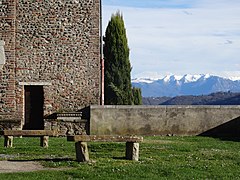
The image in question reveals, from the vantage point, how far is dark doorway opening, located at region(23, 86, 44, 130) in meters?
24.5

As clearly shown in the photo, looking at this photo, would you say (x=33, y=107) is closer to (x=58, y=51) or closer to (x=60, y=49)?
(x=58, y=51)

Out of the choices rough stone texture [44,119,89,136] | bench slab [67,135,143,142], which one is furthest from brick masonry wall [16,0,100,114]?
bench slab [67,135,143,142]

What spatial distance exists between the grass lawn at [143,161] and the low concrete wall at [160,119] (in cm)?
358

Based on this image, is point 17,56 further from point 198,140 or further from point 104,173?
point 104,173

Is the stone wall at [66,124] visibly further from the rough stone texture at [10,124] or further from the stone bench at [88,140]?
the stone bench at [88,140]

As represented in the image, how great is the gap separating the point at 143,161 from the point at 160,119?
9076 mm

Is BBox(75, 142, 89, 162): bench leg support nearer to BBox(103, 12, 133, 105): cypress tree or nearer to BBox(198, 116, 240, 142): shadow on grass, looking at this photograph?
BBox(198, 116, 240, 142): shadow on grass

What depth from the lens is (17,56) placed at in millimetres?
24125

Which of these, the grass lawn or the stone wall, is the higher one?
the stone wall

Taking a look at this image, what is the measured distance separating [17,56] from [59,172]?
1263 cm

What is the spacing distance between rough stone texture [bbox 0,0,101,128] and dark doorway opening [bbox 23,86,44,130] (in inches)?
14.2

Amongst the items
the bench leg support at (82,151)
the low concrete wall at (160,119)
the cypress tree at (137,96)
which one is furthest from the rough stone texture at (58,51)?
the cypress tree at (137,96)

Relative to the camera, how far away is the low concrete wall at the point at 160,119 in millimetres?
23156

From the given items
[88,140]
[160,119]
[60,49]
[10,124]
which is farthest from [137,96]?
[88,140]
